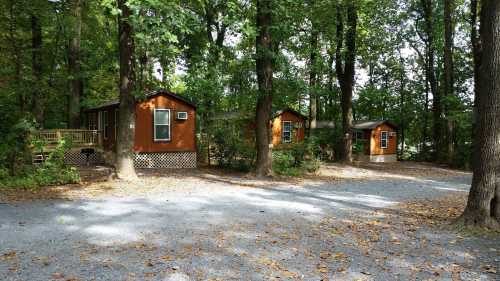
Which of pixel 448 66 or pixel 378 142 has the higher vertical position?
pixel 448 66

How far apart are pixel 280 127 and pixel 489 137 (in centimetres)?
2154

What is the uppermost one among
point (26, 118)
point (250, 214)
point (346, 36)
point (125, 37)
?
point (346, 36)

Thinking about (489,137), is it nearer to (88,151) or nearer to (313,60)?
(88,151)

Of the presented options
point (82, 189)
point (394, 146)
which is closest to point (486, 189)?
point (82, 189)

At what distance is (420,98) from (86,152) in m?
31.7

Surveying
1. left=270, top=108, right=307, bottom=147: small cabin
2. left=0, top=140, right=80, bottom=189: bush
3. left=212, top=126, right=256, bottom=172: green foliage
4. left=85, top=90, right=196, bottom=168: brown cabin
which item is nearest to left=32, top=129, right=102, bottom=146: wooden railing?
left=85, top=90, right=196, bottom=168: brown cabin

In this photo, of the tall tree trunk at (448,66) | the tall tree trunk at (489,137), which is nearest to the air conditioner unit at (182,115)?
the tall tree trunk at (489,137)

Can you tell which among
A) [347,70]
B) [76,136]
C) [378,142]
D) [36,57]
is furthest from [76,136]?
[378,142]

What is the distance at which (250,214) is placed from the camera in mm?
8477

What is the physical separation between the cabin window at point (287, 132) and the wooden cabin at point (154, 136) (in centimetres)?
1014

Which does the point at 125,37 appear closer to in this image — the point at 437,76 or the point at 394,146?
the point at 394,146

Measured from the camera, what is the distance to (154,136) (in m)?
19.2

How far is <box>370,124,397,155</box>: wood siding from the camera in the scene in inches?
1118

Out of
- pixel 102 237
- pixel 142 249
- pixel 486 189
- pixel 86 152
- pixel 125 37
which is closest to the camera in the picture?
pixel 142 249
